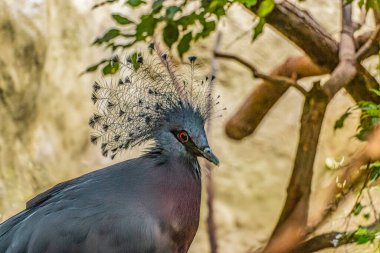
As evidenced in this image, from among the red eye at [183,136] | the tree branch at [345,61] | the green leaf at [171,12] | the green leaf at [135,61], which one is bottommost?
the tree branch at [345,61]

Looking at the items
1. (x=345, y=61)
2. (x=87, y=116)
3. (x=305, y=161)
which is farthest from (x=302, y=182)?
(x=87, y=116)

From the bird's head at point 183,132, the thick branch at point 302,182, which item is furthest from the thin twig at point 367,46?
the bird's head at point 183,132

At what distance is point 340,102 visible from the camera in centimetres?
528

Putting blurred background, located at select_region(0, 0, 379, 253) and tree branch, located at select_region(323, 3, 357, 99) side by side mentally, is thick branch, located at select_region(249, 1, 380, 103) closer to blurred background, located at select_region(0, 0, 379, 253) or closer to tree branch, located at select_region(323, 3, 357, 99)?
tree branch, located at select_region(323, 3, 357, 99)

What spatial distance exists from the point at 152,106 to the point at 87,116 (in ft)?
8.89

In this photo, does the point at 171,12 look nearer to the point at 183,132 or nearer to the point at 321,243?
the point at 183,132

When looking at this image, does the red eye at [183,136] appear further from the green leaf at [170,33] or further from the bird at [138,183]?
the green leaf at [170,33]

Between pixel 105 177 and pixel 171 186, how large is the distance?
0.21 meters

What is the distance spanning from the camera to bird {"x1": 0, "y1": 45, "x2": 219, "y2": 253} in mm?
2500

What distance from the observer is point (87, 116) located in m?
5.35

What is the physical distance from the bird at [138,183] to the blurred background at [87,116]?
2.31m

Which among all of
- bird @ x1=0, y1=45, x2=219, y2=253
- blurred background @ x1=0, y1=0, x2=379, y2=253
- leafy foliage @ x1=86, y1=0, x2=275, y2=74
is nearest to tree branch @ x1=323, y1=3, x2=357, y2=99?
leafy foliage @ x1=86, y1=0, x2=275, y2=74

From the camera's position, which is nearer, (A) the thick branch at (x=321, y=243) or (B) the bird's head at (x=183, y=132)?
(B) the bird's head at (x=183, y=132)

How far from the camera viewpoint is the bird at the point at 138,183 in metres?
2.50
